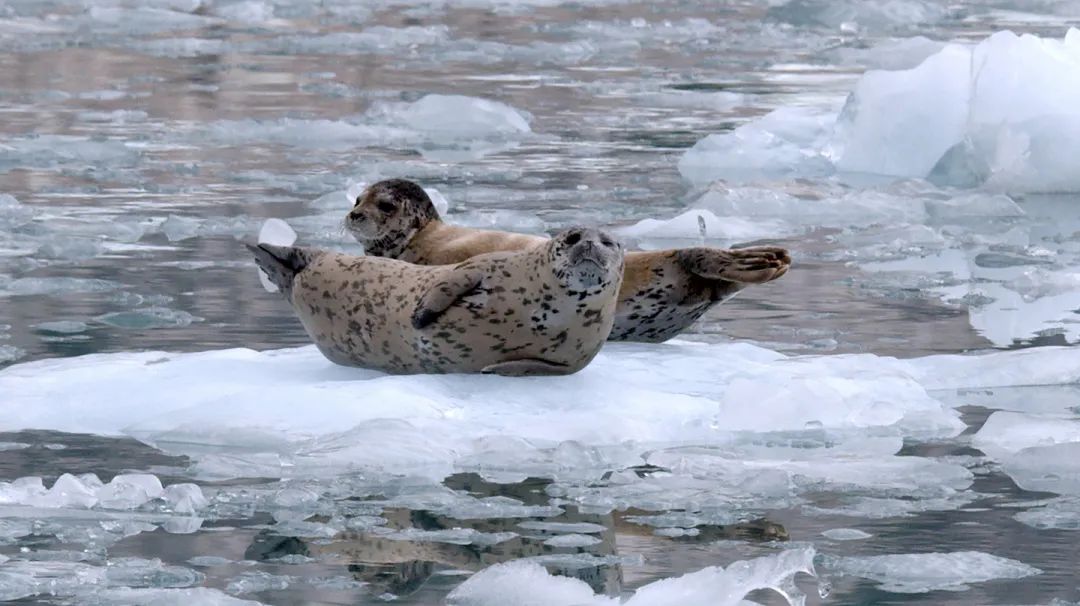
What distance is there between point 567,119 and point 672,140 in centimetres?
103

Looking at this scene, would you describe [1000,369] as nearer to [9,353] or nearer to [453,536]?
[453,536]

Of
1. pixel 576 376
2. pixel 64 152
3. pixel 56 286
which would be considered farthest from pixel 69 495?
pixel 64 152

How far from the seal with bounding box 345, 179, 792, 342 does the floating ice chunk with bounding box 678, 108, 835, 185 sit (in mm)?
4151

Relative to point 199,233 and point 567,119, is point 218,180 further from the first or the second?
point 567,119

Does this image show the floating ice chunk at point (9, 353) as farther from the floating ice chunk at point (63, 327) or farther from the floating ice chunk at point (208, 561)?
the floating ice chunk at point (208, 561)

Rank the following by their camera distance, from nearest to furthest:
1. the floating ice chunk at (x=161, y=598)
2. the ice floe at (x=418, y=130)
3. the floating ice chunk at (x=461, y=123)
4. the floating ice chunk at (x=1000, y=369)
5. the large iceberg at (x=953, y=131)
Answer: the floating ice chunk at (x=161, y=598) → the floating ice chunk at (x=1000, y=369) → the large iceberg at (x=953, y=131) → the ice floe at (x=418, y=130) → the floating ice chunk at (x=461, y=123)

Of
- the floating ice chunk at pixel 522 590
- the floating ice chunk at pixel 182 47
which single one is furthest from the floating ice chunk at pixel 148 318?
the floating ice chunk at pixel 182 47

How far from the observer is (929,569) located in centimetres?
381

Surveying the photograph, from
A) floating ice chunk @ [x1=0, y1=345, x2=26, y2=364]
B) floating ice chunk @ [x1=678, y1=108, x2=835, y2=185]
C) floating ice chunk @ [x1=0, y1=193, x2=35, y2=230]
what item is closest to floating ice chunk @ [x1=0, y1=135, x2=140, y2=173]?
floating ice chunk @ [x1=0, y1=193, x2=35, y2=230]

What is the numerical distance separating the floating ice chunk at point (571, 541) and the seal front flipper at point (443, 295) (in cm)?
137

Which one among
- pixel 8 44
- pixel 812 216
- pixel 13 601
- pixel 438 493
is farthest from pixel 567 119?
pixel 13 601

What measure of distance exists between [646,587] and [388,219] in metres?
2.86

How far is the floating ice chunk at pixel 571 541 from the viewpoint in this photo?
3977 mm

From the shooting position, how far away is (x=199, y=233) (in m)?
8.44
